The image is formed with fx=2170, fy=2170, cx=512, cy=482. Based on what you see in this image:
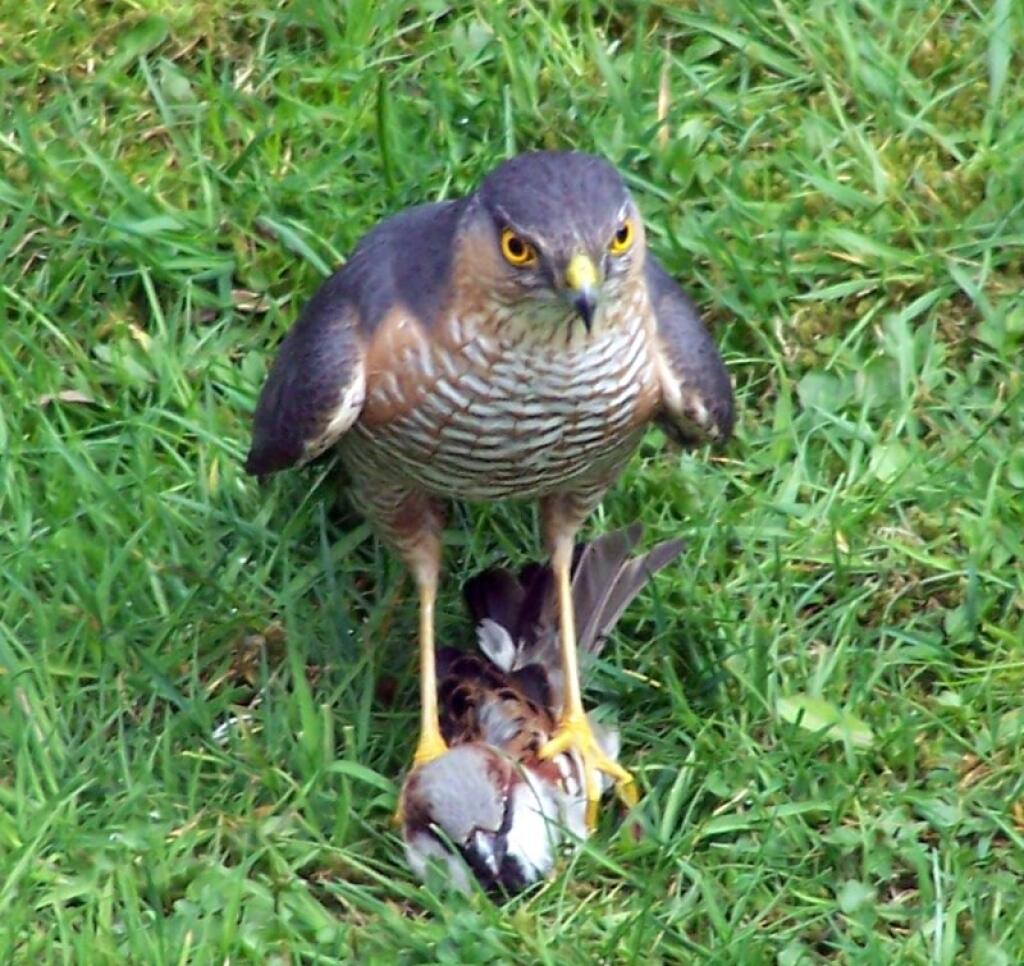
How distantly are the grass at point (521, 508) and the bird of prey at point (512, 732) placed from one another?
0.10 metres

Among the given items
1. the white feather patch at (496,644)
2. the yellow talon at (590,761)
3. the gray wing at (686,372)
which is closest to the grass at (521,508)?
the yellow talon at (590,761)

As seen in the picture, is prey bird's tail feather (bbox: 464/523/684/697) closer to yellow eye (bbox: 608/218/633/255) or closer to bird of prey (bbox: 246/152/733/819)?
bird of prey (bbox: 246/152/733/819)

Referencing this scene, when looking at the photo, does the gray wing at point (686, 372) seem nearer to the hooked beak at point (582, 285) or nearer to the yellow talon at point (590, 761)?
the hooked beak at point (582, 285)

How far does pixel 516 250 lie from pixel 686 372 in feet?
2.28

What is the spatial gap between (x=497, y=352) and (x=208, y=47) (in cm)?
245

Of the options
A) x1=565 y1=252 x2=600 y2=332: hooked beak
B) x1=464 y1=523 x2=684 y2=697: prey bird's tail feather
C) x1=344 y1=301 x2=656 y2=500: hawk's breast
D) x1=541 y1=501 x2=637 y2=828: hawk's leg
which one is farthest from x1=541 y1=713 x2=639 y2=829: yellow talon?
x1=565 y1=252 x2=600 y2=332: hooked beak

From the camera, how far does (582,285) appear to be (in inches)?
178

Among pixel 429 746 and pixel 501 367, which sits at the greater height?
pixel 501 367

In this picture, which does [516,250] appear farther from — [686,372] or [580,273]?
[686,372]

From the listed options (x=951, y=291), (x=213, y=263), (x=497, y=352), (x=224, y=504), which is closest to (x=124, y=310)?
(x=213, y=263)

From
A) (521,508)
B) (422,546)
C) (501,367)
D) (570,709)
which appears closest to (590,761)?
(570,709)

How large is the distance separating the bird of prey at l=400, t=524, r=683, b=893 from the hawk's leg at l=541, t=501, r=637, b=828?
24mm

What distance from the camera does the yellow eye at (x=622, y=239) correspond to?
4641 mm

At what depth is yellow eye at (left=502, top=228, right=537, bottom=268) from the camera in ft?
15.2
